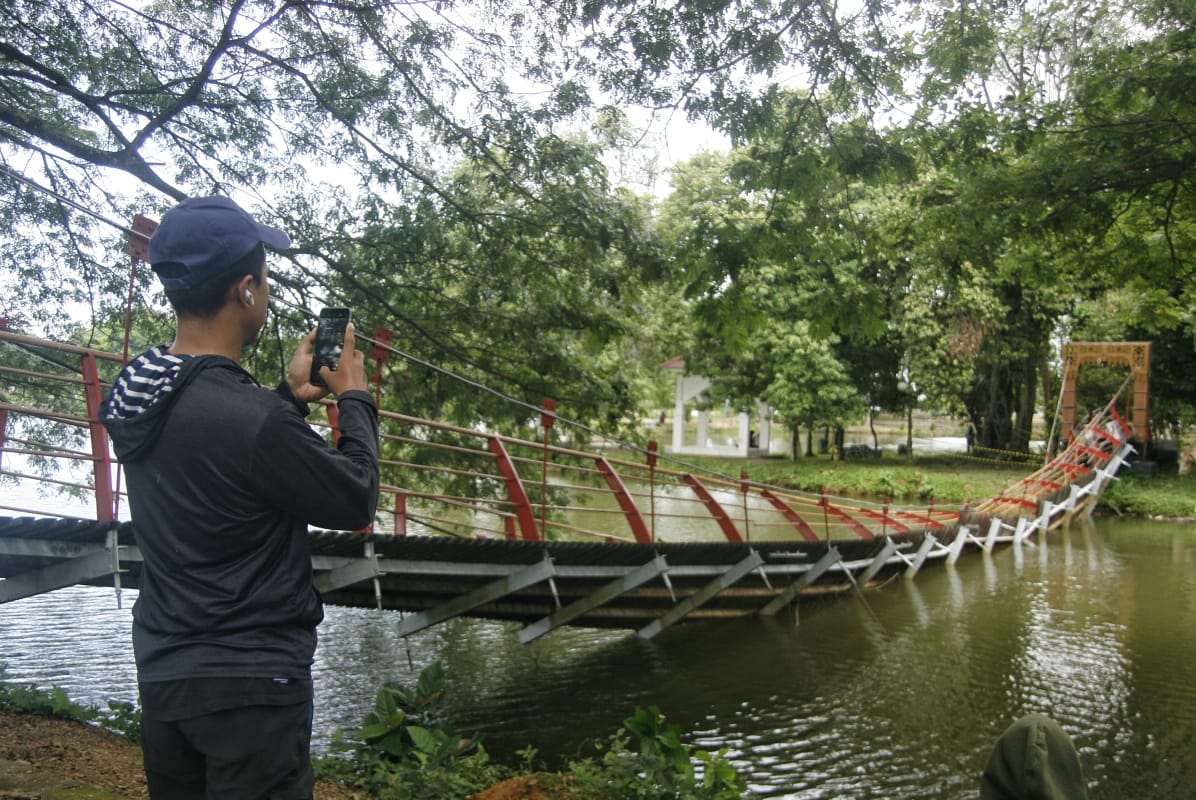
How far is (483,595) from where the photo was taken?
7.11 m

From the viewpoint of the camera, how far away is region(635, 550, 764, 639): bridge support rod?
30.6 ft

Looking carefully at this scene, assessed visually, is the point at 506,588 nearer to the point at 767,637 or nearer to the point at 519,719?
the point at 519,719

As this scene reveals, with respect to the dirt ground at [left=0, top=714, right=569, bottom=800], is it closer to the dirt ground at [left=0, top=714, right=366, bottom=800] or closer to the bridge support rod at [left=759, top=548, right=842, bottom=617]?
the dirt ground at [left=0, top=714, right=366, bottom=800]

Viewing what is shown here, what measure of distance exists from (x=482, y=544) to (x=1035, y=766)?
4409 millimetres

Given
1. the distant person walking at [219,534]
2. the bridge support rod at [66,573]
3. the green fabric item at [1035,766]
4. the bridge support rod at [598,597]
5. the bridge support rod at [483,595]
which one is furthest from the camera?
the bridge support rod at [598,597]

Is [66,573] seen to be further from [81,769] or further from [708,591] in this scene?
[708,591]

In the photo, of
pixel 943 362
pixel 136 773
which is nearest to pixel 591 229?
pixel 136 773

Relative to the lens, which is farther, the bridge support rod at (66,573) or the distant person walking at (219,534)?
the bridge support rod at (66,573)

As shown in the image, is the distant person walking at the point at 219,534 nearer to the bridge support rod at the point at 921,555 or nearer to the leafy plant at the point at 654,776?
the leafy plant at the point at 654,776

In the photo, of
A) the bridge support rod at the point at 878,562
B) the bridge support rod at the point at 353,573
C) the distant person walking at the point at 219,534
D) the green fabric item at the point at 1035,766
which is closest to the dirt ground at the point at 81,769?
the bridge support rod at the point at 353,573

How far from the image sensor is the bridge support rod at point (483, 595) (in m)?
6.88

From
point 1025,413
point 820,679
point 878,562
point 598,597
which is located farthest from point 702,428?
point 598,597

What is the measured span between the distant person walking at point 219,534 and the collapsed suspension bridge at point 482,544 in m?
2.08

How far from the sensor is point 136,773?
467 centimetres
